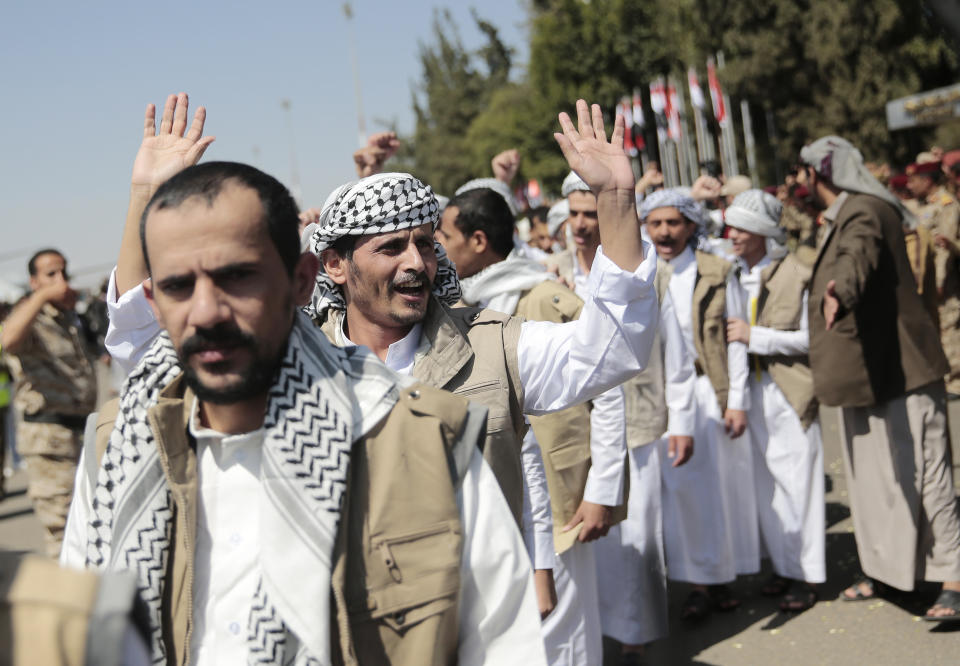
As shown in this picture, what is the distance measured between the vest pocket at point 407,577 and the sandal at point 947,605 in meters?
4.21

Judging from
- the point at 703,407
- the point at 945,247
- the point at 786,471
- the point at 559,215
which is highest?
the point at 559,215

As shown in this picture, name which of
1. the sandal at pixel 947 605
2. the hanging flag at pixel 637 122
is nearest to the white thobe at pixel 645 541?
the sandal at pixel 947 605

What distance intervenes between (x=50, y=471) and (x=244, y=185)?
6.12 m

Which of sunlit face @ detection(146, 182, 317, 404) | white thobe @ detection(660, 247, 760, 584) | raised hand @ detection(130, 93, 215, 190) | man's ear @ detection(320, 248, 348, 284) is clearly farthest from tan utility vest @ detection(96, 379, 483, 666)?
white thobe @ detection(660, 247, 760, 584)

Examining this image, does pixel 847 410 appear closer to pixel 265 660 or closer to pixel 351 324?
pixel 351 324

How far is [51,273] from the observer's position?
7445mm

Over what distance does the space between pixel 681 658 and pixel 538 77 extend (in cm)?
4540

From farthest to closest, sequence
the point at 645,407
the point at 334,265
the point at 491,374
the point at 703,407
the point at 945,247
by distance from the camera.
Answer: the point at 945,247 < the point at 703,407 < the point at 645,407 < the point at 334,265 < the point at 491,374

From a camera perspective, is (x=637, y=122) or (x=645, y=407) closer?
(x=645, y=407)

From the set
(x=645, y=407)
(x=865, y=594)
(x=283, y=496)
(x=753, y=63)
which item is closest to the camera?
(x=283, y=496)

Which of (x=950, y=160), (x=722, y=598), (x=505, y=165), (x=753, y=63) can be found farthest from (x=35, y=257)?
(x=753, y=63)

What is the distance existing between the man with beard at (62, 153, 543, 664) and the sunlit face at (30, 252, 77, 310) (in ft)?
19.4

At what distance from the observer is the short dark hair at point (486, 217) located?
14.9 feet

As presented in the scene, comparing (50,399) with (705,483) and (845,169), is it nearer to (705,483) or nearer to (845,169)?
(705,483)
